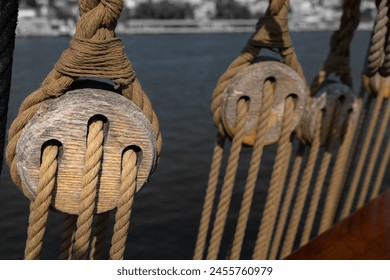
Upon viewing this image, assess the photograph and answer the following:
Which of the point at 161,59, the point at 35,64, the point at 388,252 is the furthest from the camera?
the point at 161,59

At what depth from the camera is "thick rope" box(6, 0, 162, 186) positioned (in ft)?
2.50

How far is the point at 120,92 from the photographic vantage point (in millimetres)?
863

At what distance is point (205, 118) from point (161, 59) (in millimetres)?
9306

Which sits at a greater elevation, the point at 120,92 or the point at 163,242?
the point at 120,92

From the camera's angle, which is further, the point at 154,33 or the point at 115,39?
the point at 154,33

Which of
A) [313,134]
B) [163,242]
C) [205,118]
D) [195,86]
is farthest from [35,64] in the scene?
[313,134]

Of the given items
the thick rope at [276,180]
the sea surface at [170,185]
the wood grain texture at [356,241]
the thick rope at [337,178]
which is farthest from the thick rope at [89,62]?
the sea surface at [170,185]

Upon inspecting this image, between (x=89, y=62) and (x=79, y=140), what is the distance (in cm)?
15

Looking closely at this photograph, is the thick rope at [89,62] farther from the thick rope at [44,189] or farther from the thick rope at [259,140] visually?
the thick rope at [259,140]

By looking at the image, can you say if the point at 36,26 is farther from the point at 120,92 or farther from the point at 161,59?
the point at 120,92

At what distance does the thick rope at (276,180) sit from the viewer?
4.21ft
